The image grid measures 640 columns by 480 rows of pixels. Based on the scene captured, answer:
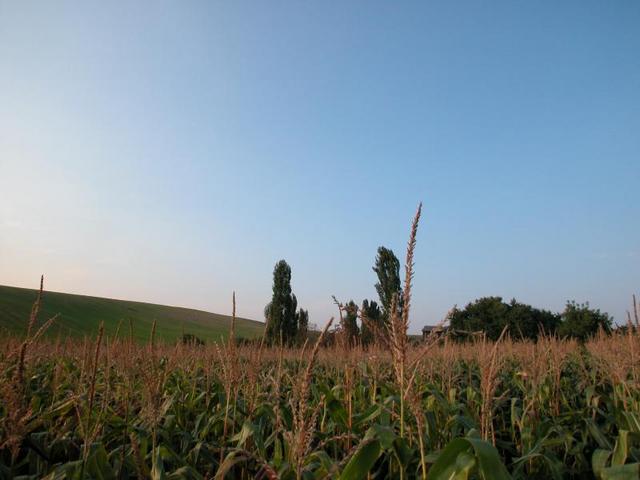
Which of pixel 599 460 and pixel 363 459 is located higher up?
pixel 363 459

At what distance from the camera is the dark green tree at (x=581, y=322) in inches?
1442

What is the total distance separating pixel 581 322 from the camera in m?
37.5

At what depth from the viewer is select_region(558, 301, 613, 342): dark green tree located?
3662 centimetres

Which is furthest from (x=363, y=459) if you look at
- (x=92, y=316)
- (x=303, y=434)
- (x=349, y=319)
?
(x=92, y=316)

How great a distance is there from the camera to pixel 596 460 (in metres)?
2.49

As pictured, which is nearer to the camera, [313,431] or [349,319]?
[313,431]

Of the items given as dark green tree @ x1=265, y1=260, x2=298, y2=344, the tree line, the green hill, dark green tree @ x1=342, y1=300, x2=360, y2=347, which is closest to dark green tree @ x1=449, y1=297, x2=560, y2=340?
the tree line

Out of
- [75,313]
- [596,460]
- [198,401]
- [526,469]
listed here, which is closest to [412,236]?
[596,460]

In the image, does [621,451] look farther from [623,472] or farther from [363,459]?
[363,459]

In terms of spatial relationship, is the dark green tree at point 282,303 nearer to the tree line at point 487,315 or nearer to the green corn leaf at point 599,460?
the tree line at point 487,315

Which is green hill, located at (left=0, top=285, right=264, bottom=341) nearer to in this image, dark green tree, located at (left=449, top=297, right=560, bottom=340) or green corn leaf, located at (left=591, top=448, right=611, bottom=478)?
dark green tree, located at (left=449, top=297, right=560, bottom=340)

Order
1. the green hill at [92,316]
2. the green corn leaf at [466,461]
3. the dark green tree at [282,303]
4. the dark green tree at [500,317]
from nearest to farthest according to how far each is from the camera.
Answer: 1. the green corn leaf at [466,461]
2. the dark green tree at [500,317]
3. the dark green tree at [282,303]
4. the green hill at [92,316]

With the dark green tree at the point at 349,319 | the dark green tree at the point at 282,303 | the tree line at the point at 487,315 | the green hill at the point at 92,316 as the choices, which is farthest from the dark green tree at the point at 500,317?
the dark green tree at the point at 349,319

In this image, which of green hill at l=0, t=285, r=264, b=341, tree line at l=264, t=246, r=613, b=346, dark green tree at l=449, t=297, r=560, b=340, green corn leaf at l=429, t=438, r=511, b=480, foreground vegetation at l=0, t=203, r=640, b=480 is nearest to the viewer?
green corn leaf at l=429, t=438, r=511, b=480
